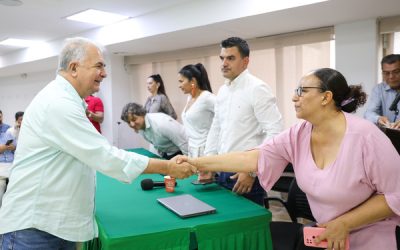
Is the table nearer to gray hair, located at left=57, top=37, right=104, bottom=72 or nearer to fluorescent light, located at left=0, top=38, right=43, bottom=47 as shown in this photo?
gray hair, located at left=57, top=37, right=104, bottom=72

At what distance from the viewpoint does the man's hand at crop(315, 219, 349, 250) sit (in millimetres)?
1333

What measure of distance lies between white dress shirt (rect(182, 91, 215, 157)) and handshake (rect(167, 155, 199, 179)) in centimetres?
99

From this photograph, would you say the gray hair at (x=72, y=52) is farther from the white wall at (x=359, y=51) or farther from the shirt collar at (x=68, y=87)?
the white wall at (x=359, y=51)

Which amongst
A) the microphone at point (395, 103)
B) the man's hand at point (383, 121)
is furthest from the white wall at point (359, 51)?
the man's hand at point (383, 121)

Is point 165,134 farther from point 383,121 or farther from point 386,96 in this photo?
point 386,96

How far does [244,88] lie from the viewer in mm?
2225

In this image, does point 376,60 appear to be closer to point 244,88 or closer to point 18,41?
point 244,88

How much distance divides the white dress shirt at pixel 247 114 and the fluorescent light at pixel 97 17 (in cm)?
273

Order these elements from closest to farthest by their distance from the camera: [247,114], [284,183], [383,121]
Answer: [247,114]
[383,121]
[284,183]

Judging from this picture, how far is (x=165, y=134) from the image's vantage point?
3217mm

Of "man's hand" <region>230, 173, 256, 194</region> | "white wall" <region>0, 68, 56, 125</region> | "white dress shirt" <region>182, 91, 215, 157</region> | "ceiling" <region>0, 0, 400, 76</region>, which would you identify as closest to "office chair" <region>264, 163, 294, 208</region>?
"white dress shirt" <region>182, 91, 215, 157</region>

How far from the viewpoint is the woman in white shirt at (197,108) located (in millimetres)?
2953

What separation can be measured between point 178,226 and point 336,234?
649 millimetres

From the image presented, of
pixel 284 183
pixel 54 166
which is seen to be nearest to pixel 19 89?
pixel 284 183
